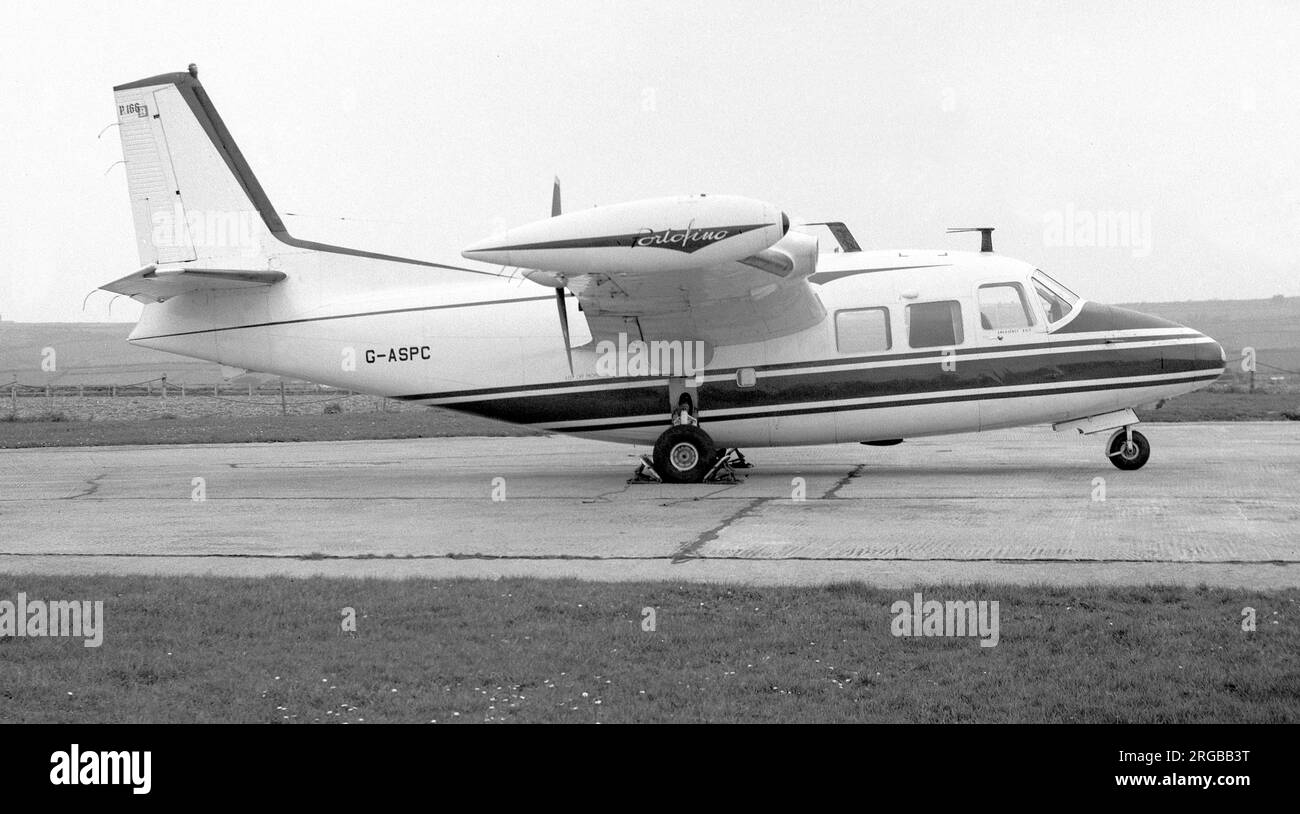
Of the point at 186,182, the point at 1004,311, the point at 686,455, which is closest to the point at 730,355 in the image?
the point at 686,455

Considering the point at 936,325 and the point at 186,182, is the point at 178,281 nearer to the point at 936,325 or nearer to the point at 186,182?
the point at 186,182

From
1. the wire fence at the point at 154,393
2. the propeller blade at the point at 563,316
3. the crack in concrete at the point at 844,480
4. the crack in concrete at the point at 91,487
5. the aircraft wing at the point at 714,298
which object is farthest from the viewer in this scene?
the wire fence at the point at 154,393

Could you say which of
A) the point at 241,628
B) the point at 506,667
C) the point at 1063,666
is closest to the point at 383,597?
the point at 241,628

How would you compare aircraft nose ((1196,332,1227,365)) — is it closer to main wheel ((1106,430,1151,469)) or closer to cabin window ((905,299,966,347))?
main wheel ((1106,430,1151,469))

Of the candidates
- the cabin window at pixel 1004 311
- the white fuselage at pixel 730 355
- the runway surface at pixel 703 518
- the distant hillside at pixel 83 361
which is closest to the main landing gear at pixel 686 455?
the white fuselage at pixel 730 355

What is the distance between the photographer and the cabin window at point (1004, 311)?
16.0m

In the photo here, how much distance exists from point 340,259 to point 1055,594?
1267cm

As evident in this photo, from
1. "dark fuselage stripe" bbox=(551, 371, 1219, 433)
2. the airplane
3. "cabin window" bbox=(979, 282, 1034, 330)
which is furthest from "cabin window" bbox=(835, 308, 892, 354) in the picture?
"cabin window" bbox=(979, 282, 1034, 330)

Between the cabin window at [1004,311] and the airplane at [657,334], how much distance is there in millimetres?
24

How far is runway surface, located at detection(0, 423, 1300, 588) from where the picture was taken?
9.38m

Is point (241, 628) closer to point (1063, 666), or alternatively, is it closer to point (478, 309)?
point (1063, 666)

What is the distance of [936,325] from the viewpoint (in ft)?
52.5

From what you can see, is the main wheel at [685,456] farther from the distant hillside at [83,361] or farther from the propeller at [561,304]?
the distant hillside at [83,361]

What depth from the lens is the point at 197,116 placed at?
683 inches
